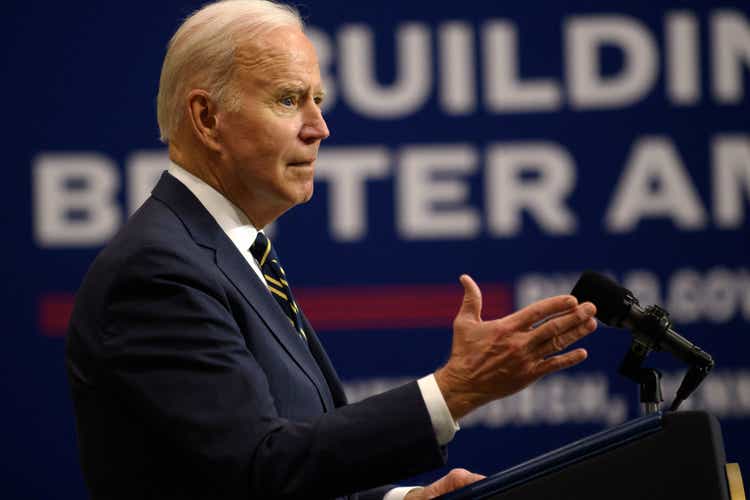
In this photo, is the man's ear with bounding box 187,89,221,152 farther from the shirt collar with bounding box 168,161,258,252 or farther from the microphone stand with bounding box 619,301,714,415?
the microphone stand with bounding box 619,301,714,415

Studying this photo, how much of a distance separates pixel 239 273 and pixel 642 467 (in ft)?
2.05

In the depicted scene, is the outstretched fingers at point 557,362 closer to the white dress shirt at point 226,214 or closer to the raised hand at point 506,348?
the raised hand at point 506,348

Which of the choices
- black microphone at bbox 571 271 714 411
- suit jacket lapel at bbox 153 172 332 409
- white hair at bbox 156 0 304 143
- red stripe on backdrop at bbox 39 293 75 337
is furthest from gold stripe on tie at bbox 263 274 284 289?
red stripe on backdrop at bbox 39 293 75 337

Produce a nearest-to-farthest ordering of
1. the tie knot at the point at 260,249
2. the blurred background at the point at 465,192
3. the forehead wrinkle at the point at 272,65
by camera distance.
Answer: the forehead wrinkle at the point at 272,65, the tie knot at the point at 260,249, the blurred background at the point at 465,192

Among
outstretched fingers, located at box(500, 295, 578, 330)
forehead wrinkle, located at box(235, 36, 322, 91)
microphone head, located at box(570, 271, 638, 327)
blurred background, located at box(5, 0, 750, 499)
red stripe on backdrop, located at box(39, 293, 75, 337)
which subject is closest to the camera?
outstretched fingers, located at box(500, 295, 578, 330)

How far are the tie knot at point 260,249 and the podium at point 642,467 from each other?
0.60 metres

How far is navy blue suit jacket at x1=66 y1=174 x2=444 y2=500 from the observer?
1331mm

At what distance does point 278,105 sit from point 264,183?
126 millimetres

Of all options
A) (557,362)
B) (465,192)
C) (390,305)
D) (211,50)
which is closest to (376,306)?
(390,305)

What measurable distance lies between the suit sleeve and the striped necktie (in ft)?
1.01

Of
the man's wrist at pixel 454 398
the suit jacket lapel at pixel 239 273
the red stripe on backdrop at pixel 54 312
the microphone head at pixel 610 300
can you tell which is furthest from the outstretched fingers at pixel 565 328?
the red stripe on backdrop at pixel 54 312

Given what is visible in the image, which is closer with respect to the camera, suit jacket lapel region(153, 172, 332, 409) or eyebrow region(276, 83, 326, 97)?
suit jacket lapel region(153, 172, 332, 409)

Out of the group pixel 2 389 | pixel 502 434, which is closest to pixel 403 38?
pixel 502 434

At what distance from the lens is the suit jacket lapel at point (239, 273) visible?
5.00ft
